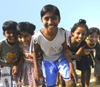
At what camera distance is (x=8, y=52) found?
8.17 feet

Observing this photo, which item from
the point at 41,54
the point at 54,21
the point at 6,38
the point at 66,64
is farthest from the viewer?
the point at 6,38

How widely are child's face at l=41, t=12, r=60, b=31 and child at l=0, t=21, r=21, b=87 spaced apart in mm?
776

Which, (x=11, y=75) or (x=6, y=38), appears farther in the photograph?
(x=11, y=75)

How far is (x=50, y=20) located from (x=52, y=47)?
0.44m

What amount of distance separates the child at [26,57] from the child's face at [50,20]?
1.47 ft

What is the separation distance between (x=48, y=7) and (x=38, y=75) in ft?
3.49

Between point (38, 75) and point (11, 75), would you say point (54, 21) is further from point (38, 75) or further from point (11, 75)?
point (11, 75)

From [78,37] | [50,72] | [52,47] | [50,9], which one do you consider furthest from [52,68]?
[50,9]

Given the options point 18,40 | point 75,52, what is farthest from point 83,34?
point 18,40

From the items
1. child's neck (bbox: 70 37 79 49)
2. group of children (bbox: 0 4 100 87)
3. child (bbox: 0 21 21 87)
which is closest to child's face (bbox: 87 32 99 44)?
group of children (bbox: 0 4 100 87)

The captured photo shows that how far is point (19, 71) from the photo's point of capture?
2.52 metres

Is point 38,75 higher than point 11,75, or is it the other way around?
point 38,75

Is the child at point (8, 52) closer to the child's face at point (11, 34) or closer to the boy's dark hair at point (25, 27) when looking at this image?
the child's face at point (11, 34)

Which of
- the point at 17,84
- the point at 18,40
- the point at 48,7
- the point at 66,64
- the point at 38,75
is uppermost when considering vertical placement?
the point at 48,7
